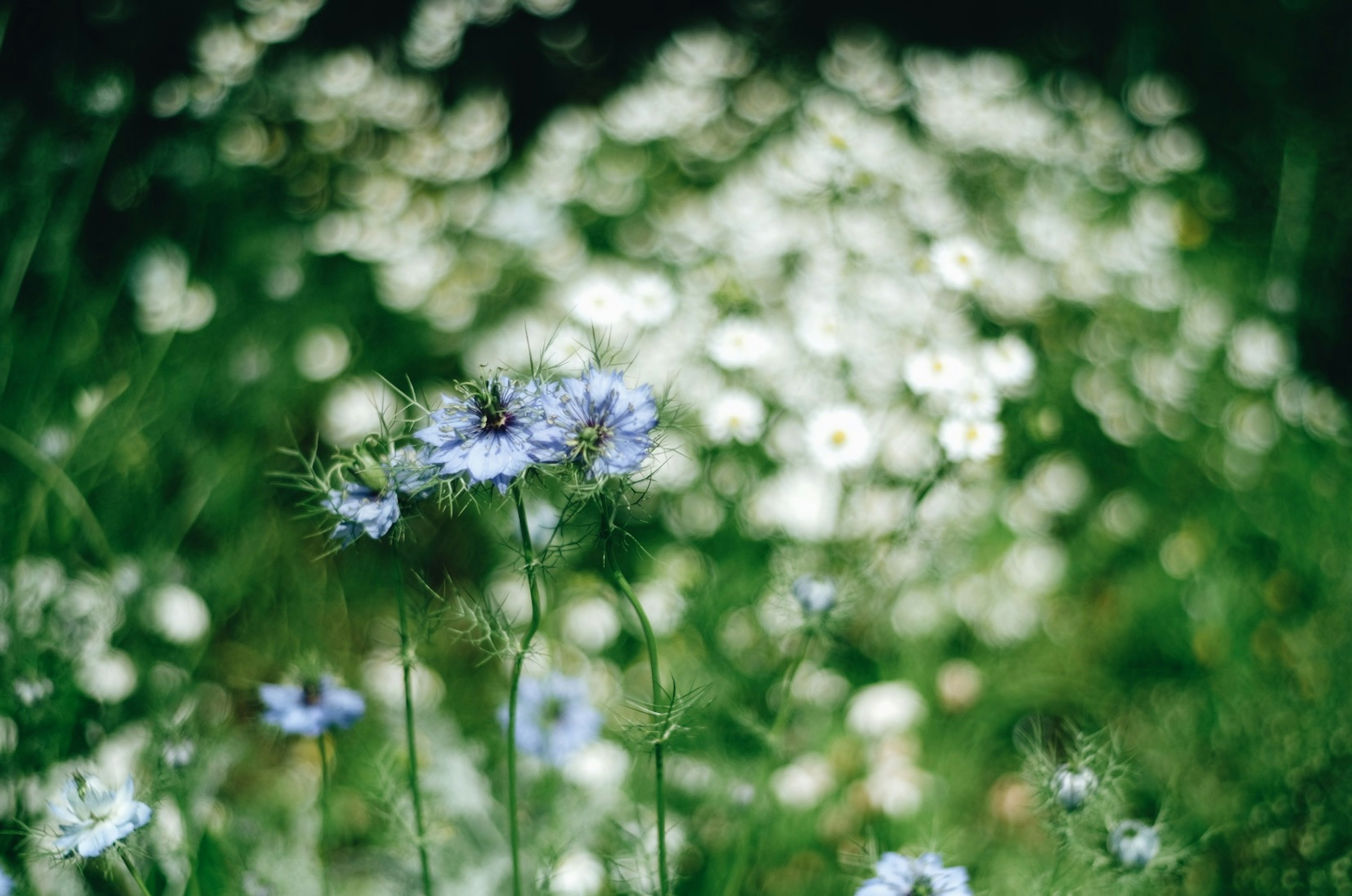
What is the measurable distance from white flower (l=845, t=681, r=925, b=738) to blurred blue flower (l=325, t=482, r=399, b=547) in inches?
47.4

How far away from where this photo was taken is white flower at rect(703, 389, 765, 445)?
178 centimetres

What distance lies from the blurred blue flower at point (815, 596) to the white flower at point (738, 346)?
53 centimetres

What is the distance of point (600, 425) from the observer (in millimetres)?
934

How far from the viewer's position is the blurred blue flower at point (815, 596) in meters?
1.34

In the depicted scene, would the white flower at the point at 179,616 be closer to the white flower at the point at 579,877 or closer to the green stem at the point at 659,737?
the white flower at the point at 579,877

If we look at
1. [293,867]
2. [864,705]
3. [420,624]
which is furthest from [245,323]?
[864,705]

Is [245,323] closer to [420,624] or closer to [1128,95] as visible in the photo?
[420,624]

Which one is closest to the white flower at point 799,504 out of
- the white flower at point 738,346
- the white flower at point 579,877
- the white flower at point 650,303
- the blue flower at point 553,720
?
the white flower at point 738,346

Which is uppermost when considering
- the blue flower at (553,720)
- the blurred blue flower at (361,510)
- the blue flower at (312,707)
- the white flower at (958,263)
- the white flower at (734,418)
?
the blurred blue flower at (361,510)

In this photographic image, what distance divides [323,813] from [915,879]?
28.9 inches

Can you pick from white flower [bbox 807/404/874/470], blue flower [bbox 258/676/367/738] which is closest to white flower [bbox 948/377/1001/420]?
white flower [bbox 807/404/874/470]

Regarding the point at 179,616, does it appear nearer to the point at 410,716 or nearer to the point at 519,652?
the point at 410,716

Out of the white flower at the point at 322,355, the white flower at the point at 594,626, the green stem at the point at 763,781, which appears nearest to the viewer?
the green stem at the point at 763,781

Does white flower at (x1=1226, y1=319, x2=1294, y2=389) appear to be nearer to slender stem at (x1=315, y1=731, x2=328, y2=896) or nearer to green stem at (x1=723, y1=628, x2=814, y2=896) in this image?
green stem at (x1=723, y1=628, x2=814, y2=896)
